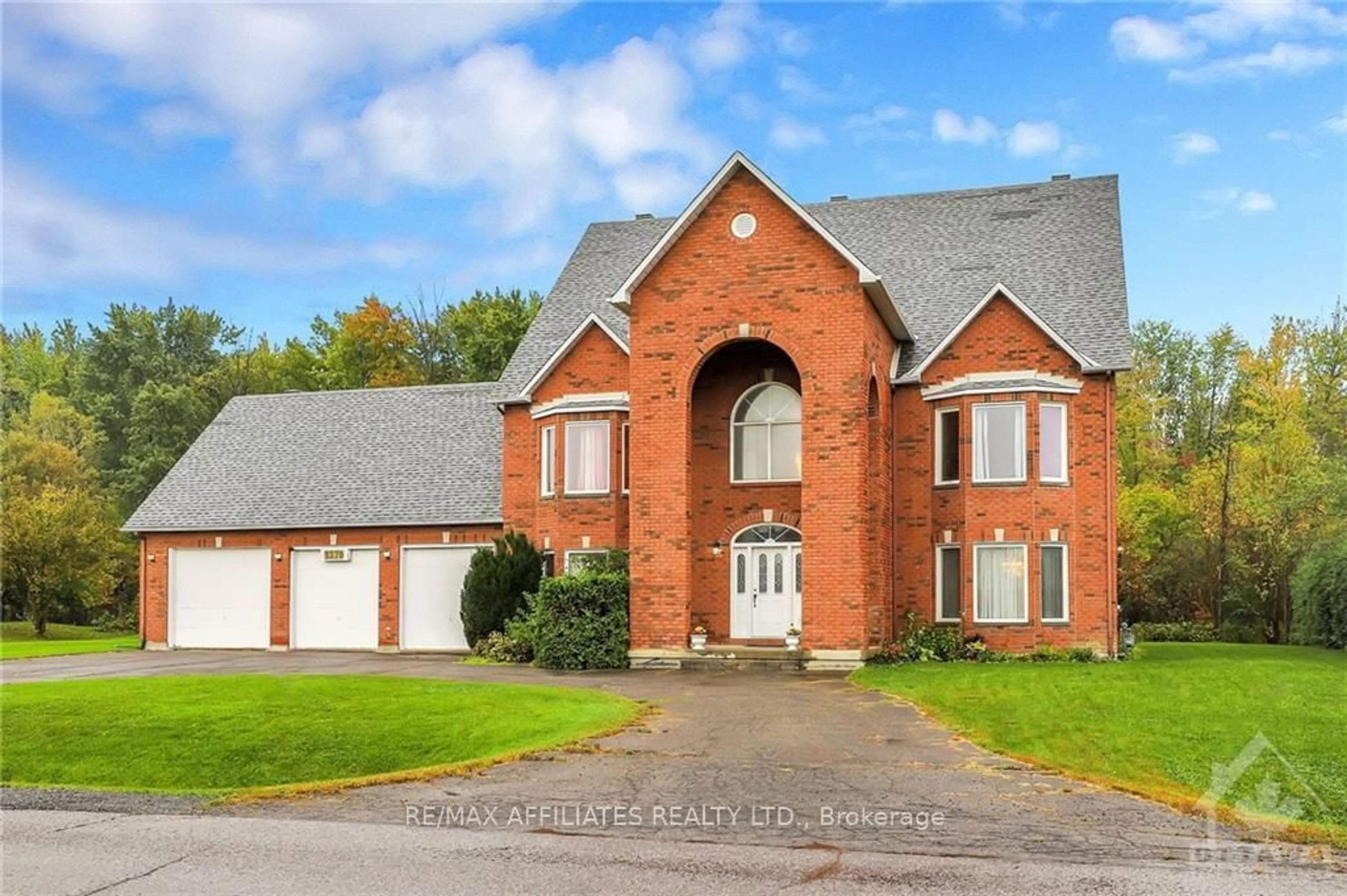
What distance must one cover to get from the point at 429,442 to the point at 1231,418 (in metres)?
33.7

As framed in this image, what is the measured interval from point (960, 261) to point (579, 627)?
13366 mm

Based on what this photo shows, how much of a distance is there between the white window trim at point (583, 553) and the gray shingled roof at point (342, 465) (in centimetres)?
358

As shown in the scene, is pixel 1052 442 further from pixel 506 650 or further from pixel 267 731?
pixel 267 731

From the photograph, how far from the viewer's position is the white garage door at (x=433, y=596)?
3216 centimetres

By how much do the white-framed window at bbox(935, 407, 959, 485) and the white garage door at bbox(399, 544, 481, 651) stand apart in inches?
450

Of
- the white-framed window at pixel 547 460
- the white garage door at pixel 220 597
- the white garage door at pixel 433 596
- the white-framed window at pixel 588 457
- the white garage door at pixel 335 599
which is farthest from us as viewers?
the white garage door at pixel 220 597

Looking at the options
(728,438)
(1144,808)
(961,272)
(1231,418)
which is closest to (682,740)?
(1144,808)

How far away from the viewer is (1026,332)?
90.3 ft

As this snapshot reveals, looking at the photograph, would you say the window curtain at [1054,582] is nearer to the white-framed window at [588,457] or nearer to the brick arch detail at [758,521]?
the brick arch detail at [758,521]

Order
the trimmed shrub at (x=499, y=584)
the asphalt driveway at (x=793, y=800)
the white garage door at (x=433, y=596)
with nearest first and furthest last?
the asphalt driveway at (x=793, y=800) → the trimmed shrub at (x=499, y=584) → the white garage door at (x=433, y=596)

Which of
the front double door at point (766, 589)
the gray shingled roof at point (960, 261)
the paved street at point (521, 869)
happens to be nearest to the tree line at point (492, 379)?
the gray shingled roof at point (960, 261)

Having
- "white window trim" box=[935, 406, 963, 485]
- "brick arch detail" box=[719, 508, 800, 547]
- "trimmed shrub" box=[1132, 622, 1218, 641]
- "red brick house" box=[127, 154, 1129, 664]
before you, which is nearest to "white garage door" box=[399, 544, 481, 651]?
"red brick house" box=[127, 154, 1129, 664]

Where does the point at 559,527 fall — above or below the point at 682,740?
above

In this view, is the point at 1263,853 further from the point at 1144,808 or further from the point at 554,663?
the point at 554,663
